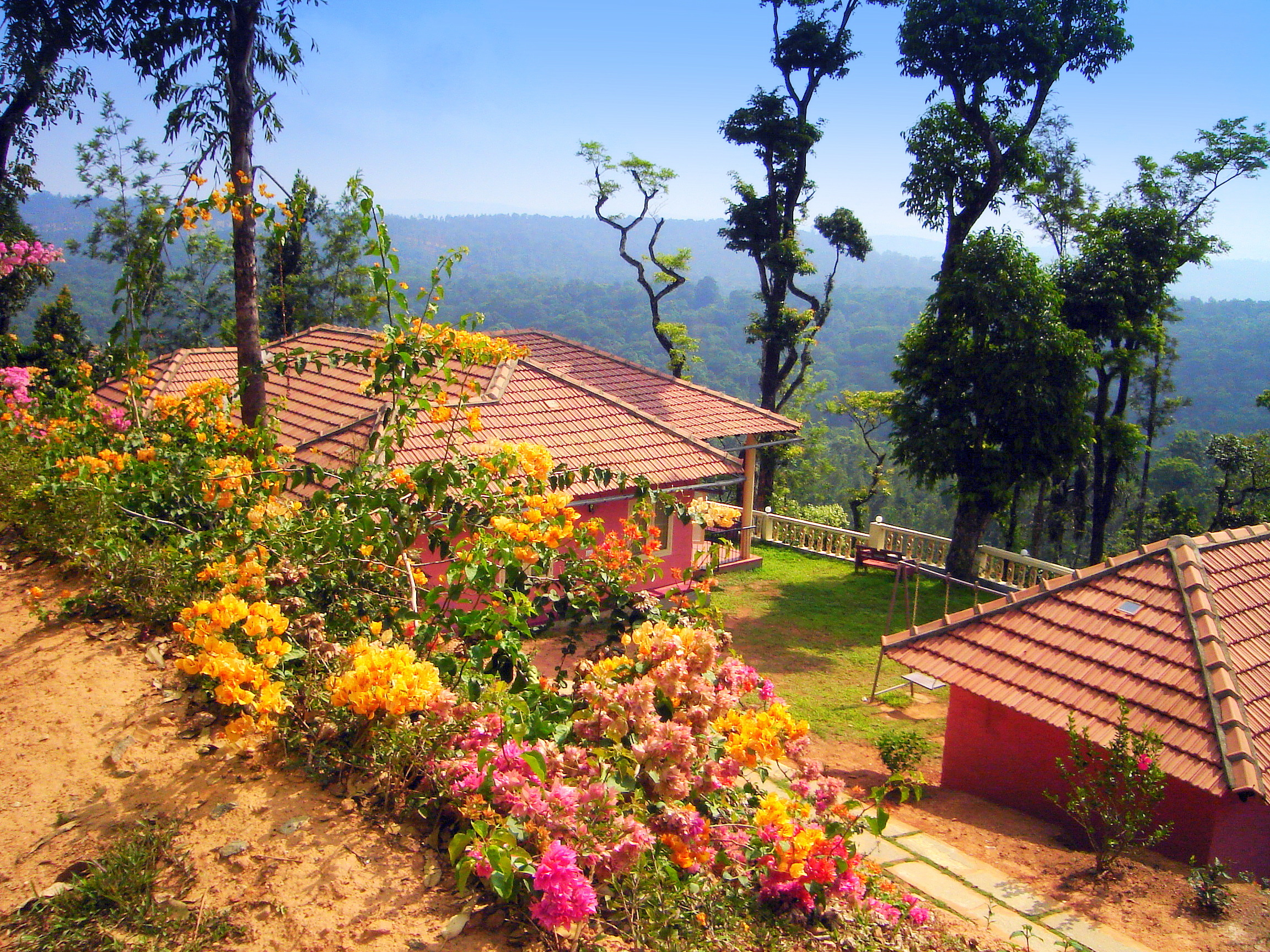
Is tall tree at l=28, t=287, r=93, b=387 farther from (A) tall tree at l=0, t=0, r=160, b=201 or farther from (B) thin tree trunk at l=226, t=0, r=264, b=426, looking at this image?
(B) thin tree trunk at l=226, t=0, r=264, b=426

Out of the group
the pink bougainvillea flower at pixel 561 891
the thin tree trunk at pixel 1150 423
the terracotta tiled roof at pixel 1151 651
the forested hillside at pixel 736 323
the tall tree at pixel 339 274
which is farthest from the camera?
the forested hillside at pixel 736 323

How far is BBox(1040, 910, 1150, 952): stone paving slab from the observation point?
15.4 ft

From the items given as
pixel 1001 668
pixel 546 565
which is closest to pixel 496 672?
pixel 546 565

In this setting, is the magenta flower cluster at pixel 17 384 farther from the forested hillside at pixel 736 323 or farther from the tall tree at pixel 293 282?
the forested hillside at pixel 736 323

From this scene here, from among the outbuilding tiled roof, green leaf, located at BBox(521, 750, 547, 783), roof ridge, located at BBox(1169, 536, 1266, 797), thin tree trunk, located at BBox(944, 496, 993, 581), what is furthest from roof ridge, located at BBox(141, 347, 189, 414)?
thin tree trunk, located at BBox(944, 496, 993, 581)

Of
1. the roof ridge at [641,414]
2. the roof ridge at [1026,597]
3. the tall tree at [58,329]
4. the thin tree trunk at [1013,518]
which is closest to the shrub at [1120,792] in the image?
the roof ridge at [1026,597]

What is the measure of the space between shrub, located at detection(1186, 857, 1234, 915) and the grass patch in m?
5.79

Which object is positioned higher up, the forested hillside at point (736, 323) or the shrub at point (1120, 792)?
the forested hillside at point (736, 323)

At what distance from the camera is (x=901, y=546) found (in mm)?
16953

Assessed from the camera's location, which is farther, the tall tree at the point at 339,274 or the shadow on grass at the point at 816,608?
the tall tree at the point at 339,274

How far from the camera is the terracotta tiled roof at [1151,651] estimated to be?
19.4 ft

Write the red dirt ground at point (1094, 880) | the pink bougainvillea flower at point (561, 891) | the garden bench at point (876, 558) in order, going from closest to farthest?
the pink bougainvillea flower at point (561, 891) < the red dirt ground at point (1094, 880) < the garden bench at point (876, 558)

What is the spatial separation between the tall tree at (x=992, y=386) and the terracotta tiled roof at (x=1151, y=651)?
6.47 m

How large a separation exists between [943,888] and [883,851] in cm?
64
